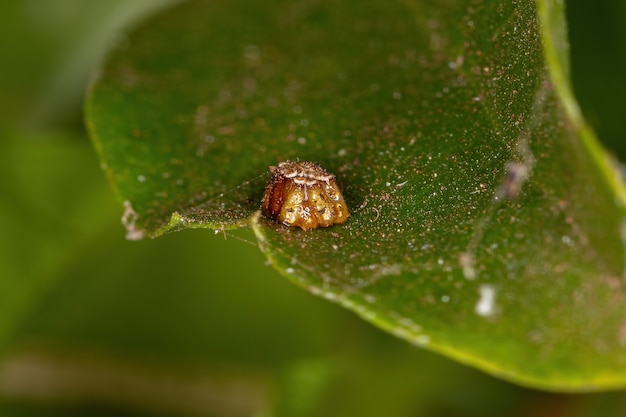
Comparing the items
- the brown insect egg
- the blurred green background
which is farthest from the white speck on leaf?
the blurred green background

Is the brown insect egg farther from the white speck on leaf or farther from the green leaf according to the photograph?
the white speck on leaf

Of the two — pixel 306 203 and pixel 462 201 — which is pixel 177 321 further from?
pixel 462 201

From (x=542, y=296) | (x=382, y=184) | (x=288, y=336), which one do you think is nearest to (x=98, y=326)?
(x=288, y=336)

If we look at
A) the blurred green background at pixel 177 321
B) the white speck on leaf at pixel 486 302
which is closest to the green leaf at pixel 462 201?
the white speck on leaf at pixel 486 302

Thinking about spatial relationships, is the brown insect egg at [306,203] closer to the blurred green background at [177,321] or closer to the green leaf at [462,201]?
the green leaf at [462,201]

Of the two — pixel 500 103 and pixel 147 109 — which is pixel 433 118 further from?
pixel 147 109

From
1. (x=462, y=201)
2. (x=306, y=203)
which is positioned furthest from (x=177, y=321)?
(x=462, y=201)

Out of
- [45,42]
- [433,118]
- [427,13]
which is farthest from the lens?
[45,42]
